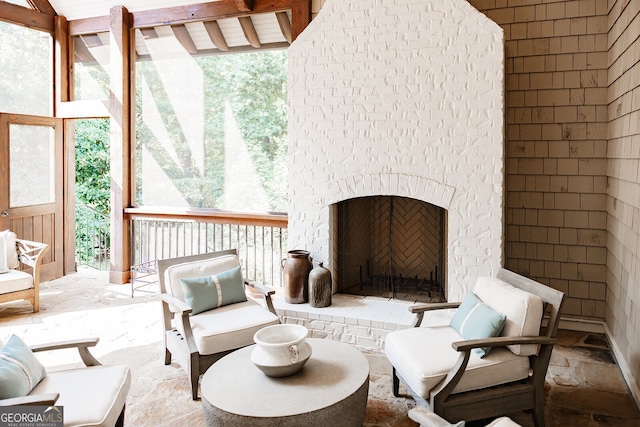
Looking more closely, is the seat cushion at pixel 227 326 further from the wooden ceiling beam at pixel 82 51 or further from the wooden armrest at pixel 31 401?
the wooden ceiling beam at pixel 82 51

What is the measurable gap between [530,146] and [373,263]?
1.95m

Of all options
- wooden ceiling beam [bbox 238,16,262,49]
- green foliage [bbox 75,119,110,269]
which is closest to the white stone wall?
wooden ceiling beam [bbox 238,16,262,49]

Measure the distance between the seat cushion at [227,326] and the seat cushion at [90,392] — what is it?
0.70 meters

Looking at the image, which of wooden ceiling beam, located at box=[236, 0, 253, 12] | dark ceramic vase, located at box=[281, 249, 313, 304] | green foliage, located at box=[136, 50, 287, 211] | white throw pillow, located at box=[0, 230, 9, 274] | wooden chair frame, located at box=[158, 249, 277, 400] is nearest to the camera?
wooden chair frame, located at box=[158, 249, 277, 400]

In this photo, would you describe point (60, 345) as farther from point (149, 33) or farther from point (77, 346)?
point (149, 33)

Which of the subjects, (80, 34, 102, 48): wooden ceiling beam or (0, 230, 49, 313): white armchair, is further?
(80, 34, 102, 48): wooden ceiling beam

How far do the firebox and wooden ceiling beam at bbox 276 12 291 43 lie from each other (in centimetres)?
214

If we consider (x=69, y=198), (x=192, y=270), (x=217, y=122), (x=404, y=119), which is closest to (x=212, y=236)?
(x=217, y=122)

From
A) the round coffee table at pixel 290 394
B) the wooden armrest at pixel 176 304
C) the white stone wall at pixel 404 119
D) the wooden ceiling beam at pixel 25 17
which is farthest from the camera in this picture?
the wooden ceiling beam at pixel 25 17

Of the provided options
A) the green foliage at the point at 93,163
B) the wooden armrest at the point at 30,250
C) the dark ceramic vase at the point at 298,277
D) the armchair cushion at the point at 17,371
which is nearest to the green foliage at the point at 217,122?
the dark ceramic vase at the point at 298,277

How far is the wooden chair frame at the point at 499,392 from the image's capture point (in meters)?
2.65

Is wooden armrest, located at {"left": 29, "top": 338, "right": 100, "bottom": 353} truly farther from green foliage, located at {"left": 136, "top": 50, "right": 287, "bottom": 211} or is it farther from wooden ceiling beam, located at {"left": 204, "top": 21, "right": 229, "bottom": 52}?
wooden ceiling beam, located at {"left": 204, "top": 21, "right": 229, "bottom": 52}

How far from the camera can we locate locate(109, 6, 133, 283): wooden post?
20.6 feet

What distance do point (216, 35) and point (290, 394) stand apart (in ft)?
15.9
